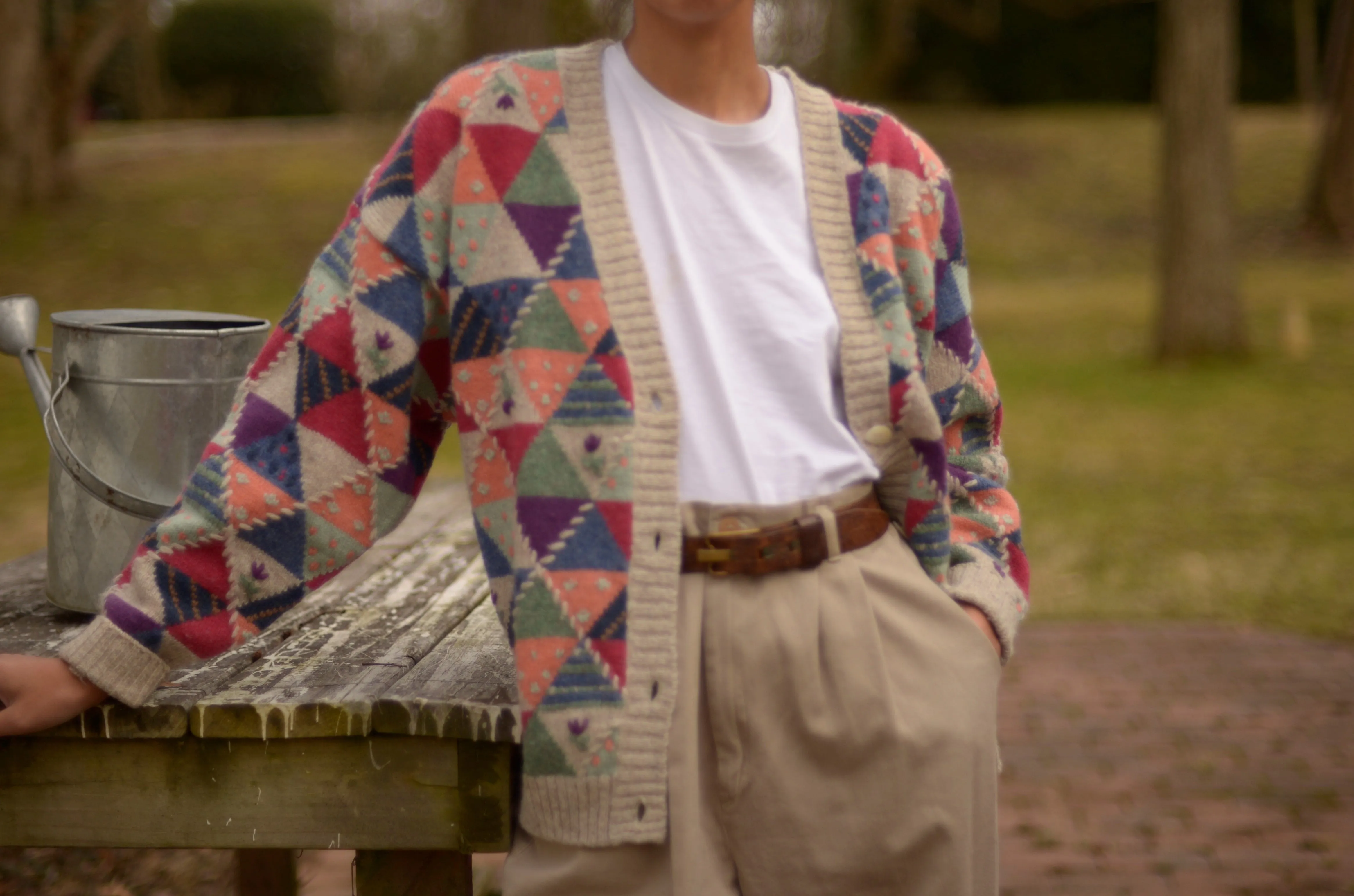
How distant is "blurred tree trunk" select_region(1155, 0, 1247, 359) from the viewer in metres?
10.5

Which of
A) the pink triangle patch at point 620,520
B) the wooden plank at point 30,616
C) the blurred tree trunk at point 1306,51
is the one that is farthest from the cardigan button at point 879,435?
the blurred tree trunk at point 1306,51

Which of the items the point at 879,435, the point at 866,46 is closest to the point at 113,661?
the point at 879,435

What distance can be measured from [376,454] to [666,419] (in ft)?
1.30

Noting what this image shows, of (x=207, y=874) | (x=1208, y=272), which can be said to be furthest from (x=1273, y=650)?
(x=1208, y=272)

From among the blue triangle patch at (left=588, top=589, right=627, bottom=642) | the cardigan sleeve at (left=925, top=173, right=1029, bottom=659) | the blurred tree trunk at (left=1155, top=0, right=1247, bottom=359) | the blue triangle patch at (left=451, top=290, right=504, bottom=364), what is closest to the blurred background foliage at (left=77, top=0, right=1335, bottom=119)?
the blurred tree trunk at (left=1155, top=0, right=1247, bottom=359)

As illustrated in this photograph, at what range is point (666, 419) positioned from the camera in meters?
1.59

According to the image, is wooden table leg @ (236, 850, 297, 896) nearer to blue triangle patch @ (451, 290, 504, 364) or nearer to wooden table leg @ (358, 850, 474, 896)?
wooden table leg @ (358, 850, 474, 896)

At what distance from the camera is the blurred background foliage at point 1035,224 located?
6.71 m

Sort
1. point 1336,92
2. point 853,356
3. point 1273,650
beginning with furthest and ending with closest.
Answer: point 1336,92, point 1273,650, point 853,356

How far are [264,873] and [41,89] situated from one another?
46.7 feet

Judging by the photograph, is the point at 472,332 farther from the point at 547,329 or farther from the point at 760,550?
the point at 760,550

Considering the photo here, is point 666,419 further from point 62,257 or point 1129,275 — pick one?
point 1129,275

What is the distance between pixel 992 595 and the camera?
1854 mm

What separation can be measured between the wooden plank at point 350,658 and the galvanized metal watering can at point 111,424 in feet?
1.20
